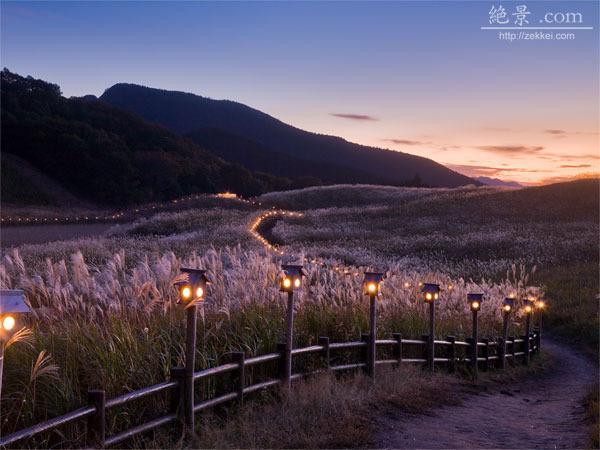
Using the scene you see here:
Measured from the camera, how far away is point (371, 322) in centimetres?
1167

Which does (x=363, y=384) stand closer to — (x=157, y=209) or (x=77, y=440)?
(x=77, y=440)

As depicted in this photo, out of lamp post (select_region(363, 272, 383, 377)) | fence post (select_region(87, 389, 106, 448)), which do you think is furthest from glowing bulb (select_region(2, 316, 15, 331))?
lamp post (select_region(363, 272, 383, 377))

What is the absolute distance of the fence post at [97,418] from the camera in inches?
264

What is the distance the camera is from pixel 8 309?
5.27 meters

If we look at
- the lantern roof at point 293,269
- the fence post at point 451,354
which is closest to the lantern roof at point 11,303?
the lantern roof at point 293,269

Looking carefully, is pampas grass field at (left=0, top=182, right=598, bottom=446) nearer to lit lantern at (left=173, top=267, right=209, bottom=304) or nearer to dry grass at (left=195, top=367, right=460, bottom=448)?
dry grass at (left=195, top=367, right=460, bottom=448)

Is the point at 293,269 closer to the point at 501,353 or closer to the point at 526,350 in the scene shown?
the point at 501,353

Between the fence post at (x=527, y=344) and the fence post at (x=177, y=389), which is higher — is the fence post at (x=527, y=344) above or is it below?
below

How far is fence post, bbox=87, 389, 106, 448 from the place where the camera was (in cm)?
670

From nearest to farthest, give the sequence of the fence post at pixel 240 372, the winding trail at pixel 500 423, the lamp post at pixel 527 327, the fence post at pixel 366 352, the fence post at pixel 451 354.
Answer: the fence post at pixel 240 372, the winding trail at pixel 500 423, the fence post at pixel 366 352, the fence post at pixel 451 354, the lamp post at pixel 527 327

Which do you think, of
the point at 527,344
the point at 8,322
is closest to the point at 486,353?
the point at 527,344

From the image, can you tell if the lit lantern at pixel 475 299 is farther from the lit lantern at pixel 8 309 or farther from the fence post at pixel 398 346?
the lit lantern at pixel 8 309

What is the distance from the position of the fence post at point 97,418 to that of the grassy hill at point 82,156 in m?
58.4

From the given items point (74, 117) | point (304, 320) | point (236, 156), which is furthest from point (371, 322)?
point (236, 156)
